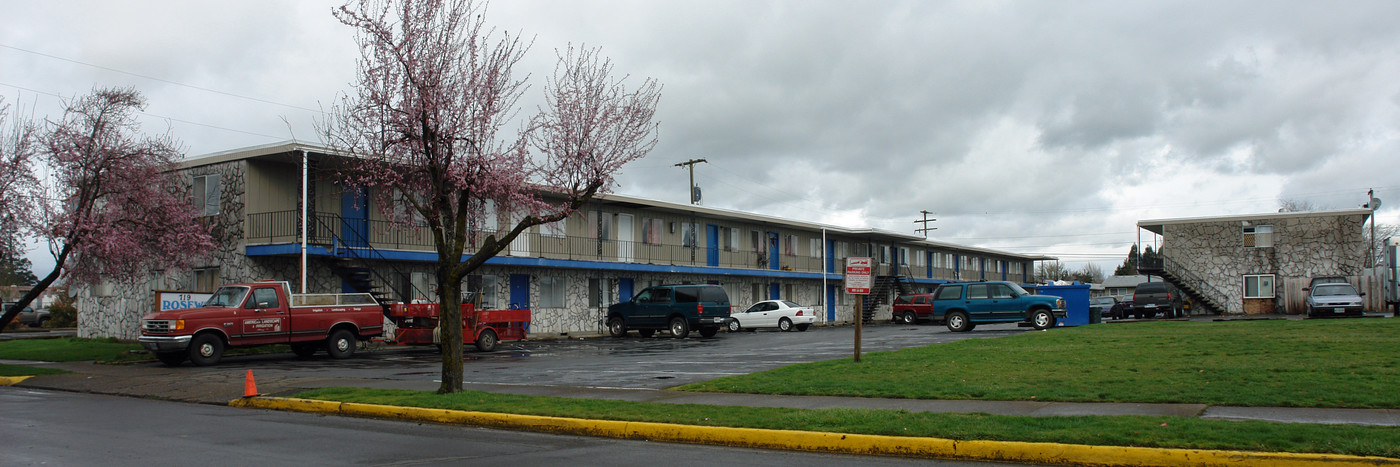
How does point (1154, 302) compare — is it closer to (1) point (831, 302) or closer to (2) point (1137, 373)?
(1) point (831, 302)

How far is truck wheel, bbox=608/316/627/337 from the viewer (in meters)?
33.9

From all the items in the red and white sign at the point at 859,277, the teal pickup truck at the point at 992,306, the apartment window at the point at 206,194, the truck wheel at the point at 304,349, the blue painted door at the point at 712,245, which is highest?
the apartment window at the point at 206,194

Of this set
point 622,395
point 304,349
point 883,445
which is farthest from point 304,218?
point 883,445

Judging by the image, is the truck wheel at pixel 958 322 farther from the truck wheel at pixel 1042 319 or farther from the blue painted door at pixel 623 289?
the blue painted door at pixel 623 289

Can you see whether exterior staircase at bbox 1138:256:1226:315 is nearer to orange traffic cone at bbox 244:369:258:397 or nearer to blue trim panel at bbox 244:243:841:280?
blue trim panel at bbox 244:243:841:280

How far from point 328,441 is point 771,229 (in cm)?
4046

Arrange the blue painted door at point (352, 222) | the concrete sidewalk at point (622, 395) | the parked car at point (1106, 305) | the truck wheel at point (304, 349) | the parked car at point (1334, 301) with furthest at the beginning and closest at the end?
the parked car at point (1106, 305) → the parked car at point (1334, 301) → the blue painted door at point (352, 222) → the truck wheel at point (304, 349) → the concrete sidewalk at point (622, 395)

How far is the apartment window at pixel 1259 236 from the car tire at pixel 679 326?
32.8 meters

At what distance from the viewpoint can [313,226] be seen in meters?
26.6

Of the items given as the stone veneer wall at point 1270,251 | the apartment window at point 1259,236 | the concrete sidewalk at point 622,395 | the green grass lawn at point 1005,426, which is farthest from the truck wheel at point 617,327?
the apartment window at point 1259,236

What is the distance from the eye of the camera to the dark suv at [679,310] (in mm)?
32031

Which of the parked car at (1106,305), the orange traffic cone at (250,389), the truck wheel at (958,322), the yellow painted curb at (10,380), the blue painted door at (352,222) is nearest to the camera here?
the orange traffic cone at (250,389)

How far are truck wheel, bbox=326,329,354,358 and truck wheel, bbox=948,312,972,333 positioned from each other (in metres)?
18.0

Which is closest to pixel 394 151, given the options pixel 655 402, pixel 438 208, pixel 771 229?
pixel 438 208
